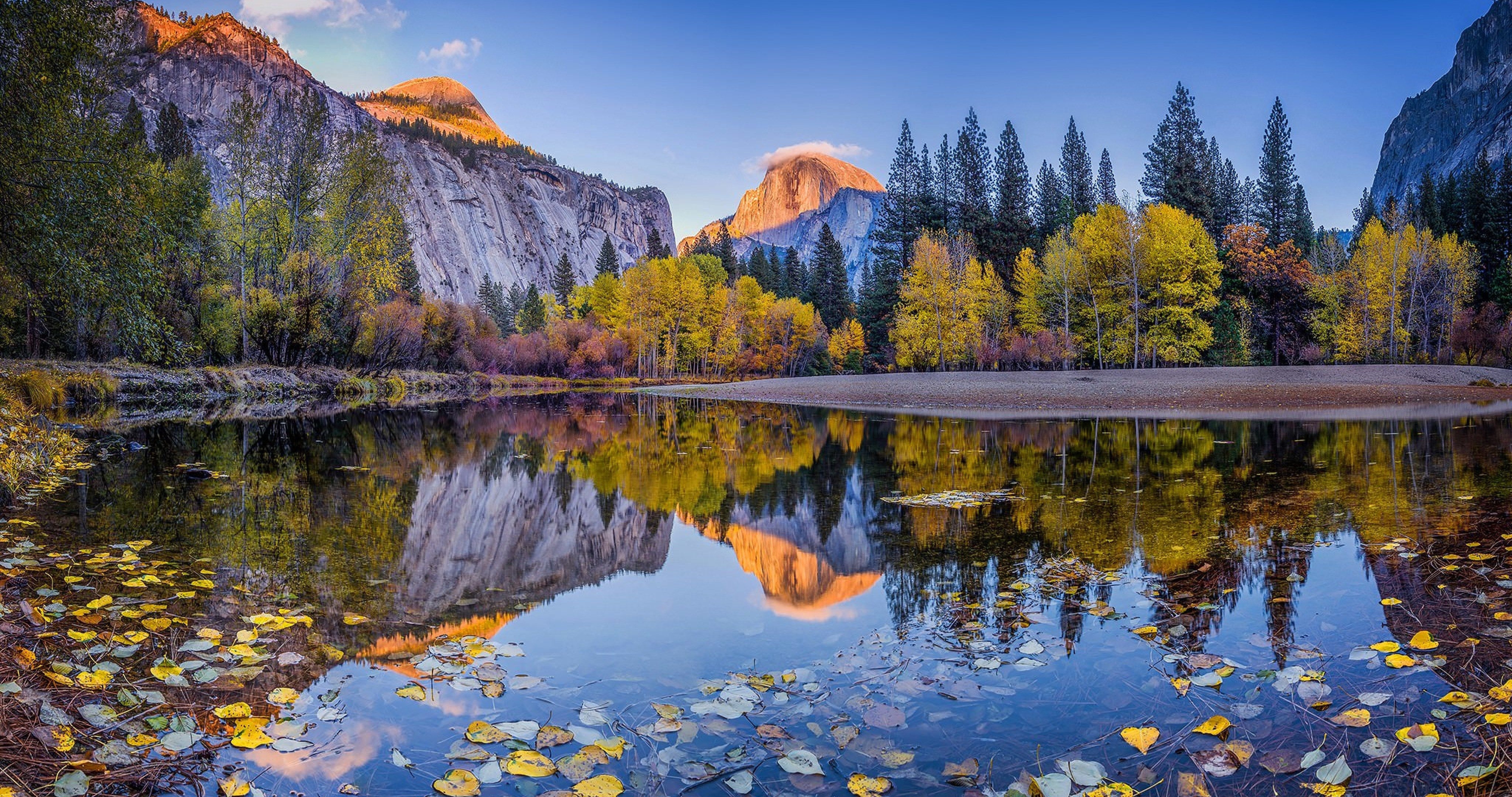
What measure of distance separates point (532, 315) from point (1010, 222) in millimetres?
50958

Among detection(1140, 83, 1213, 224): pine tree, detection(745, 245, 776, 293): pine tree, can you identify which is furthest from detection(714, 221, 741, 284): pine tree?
detection(1140, 83, 1213, 224): pine tree

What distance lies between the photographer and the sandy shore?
2553 cm

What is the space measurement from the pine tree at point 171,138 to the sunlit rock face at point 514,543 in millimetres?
58287

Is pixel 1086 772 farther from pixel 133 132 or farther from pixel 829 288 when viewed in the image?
pixel 829 288

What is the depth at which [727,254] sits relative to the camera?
84062mm

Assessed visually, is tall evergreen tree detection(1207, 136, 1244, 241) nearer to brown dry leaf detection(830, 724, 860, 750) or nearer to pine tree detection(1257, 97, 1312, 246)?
pine tree detection(1257, 97, 1312, 246)

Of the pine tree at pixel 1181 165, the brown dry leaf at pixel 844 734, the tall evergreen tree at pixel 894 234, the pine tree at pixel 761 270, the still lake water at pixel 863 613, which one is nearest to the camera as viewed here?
the still lake water at pixel 863 613

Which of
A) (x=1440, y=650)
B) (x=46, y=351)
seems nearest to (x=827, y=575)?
(x=1440, y=650)

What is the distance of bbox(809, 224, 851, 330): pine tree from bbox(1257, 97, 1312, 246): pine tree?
36620 mm

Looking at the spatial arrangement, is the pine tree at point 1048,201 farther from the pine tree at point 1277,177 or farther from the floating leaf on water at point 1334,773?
the floating leaf on water at point 1334,773

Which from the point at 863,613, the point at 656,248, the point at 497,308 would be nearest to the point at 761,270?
the point at 656,248

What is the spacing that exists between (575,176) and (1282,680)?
204m

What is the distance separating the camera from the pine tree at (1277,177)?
56.8 metres

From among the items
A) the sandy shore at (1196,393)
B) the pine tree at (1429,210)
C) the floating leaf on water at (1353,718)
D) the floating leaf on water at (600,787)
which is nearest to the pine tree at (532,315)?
the sandy shore at (1196,393)
